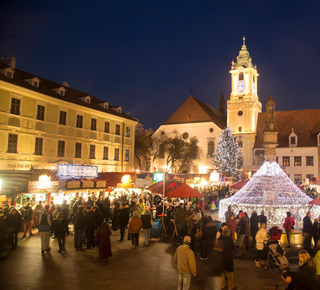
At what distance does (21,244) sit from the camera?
38.6 ft

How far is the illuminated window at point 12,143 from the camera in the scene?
75.4ft

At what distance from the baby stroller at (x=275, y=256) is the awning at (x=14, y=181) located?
11.2m

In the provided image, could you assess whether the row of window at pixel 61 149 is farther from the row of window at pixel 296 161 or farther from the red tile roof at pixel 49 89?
the row of window at pixel 296 161

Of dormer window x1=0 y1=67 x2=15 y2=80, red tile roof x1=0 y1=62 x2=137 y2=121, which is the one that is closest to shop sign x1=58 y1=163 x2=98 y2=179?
red tile roof x1=0 y1=62 x2=137 y2=121

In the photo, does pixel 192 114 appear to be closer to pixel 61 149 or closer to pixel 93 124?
pixel 93 124

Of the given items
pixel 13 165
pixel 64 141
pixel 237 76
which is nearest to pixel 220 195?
pixel 64 141

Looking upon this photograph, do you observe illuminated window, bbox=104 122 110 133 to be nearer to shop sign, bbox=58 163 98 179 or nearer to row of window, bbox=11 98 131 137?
row of window, bbox=11 98 131 137

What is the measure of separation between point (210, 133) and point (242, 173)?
9818 millimetres

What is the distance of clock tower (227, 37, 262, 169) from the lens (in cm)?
4953

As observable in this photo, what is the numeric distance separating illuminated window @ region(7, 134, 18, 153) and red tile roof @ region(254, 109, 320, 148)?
3552 cm

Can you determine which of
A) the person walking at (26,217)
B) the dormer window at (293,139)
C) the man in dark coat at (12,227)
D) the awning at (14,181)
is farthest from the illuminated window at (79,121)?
the dormer window at (293,139)

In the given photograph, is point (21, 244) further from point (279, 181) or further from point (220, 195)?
point (220, 195)

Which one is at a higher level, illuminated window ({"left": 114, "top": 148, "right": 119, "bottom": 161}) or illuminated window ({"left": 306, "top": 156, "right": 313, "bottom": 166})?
illuminated window ({"left": 306, "top": 156, "right": 313, "bottom": 166})

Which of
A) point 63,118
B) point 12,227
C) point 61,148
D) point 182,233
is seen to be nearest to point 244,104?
point 63,118
